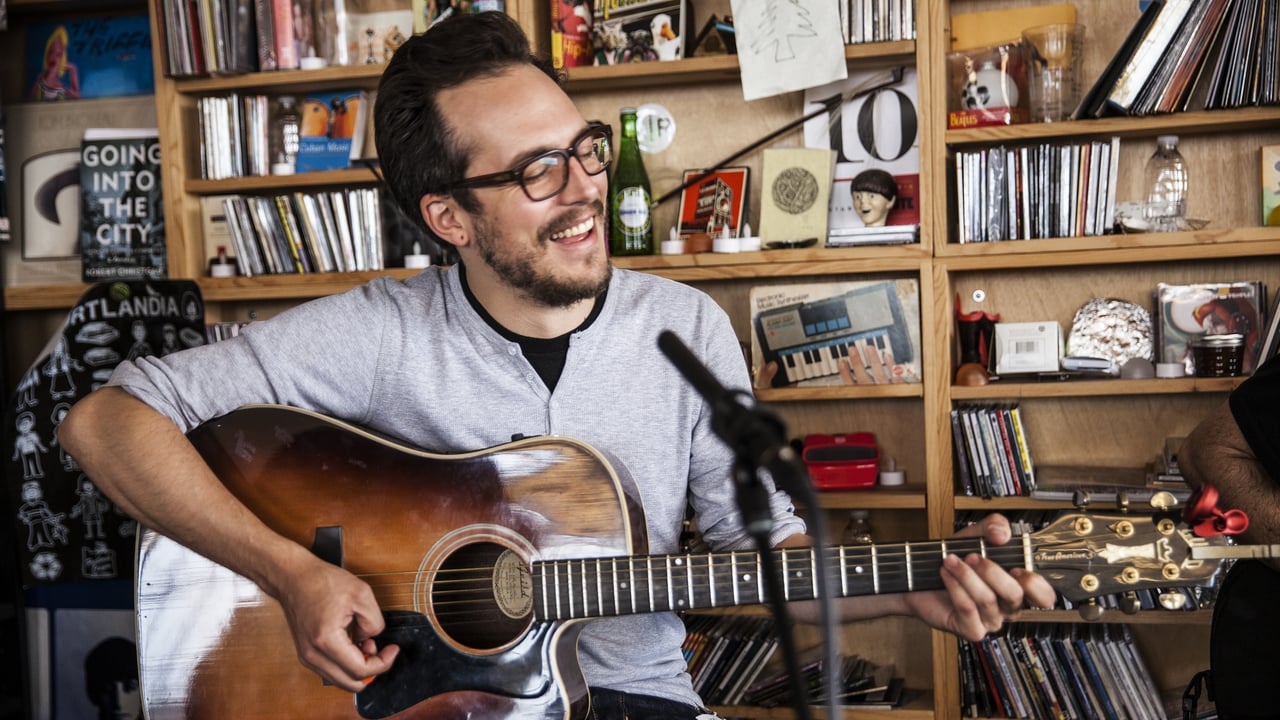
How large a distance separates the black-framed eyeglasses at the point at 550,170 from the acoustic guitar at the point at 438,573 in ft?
1.24

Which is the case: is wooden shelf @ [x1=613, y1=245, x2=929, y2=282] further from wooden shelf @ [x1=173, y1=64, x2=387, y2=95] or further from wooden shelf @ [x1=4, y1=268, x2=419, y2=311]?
wooden shelf @ [x1=173, y1=64, x2=387, y2=95]

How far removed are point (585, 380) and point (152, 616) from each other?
666 millimetres

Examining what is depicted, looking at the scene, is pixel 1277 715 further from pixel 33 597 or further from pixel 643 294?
pixel 33 597

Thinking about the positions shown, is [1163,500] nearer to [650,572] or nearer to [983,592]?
[983,592]

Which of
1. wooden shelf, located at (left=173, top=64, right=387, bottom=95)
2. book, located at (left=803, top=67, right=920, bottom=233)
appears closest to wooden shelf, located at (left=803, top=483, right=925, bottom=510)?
book, located at (left=803, top=67, right=920, bottom=233)

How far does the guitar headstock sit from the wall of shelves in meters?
1.13

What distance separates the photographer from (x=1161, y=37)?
219cm

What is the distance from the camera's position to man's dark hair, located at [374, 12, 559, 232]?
164cm

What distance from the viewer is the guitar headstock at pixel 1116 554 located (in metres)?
1.15

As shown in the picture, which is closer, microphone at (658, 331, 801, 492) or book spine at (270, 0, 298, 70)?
microphone at (658, 331, 801, 492)

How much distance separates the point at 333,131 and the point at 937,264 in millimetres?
1492

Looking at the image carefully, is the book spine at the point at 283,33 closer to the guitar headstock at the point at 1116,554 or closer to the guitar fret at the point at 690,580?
the guitar fret at the point at 690,580

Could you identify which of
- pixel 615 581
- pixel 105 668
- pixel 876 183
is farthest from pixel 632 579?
pixel 105 668

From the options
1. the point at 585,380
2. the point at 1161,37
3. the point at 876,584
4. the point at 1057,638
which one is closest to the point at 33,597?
the point at 585,380
